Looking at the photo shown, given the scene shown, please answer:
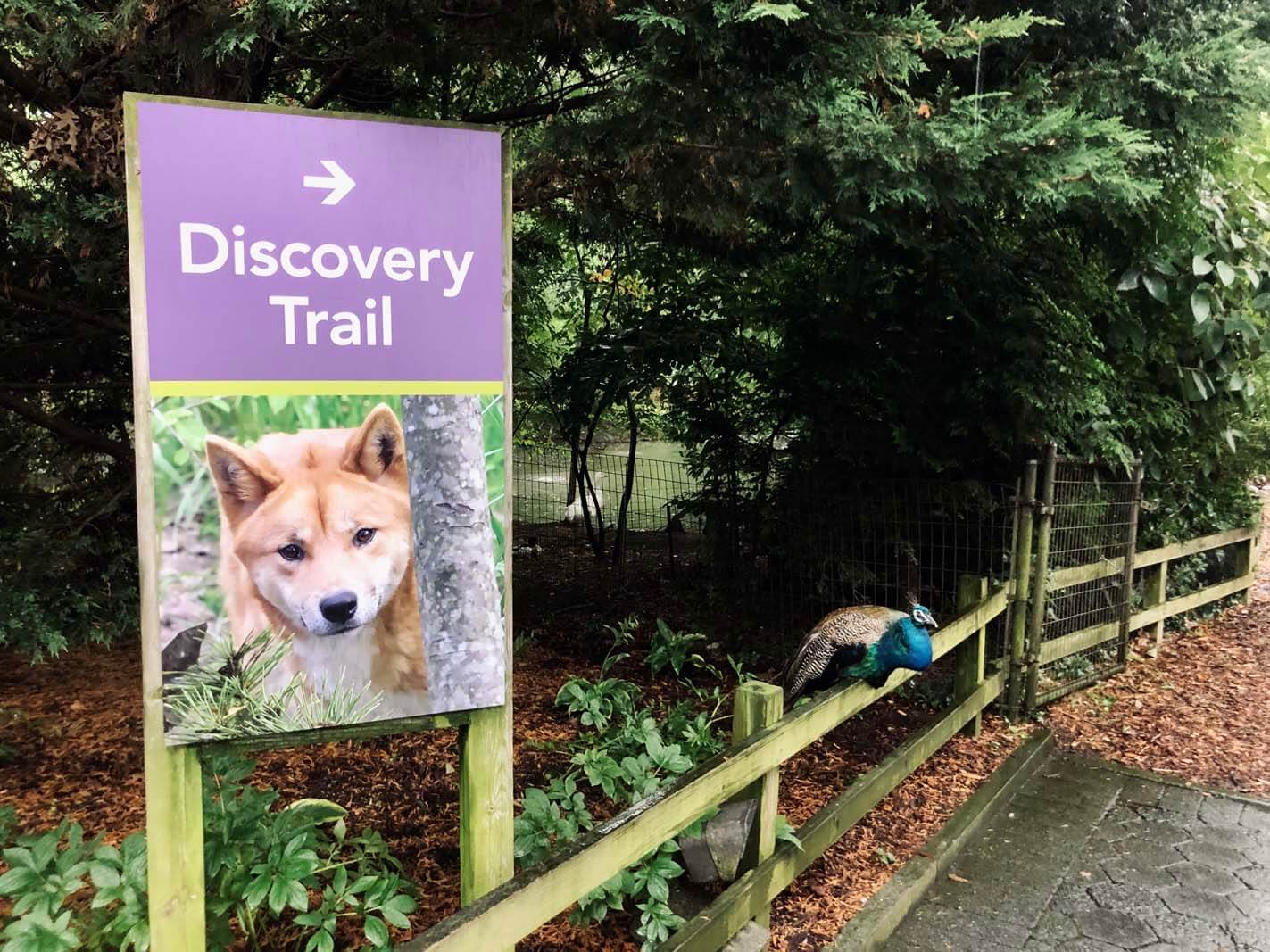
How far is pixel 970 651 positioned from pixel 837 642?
4.60ft

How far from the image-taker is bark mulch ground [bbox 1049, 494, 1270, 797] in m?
4.70

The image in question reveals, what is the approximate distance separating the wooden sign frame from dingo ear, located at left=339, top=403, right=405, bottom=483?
26cm

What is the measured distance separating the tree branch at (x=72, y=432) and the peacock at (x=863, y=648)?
3296mm

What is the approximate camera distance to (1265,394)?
671 centimetres

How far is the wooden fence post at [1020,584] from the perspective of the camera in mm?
4875

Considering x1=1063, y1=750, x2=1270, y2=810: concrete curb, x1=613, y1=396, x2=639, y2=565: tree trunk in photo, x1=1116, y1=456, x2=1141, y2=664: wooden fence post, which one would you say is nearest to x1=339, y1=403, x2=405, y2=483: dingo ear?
x1=1063, y1=750, x2=1270, y2=810: concrete curb

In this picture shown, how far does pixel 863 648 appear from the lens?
3.38m

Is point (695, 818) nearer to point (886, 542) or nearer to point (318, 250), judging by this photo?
point (318, 250)

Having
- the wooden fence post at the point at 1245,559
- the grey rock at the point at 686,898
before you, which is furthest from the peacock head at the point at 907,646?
the wooden fence post at the point at 1245,559

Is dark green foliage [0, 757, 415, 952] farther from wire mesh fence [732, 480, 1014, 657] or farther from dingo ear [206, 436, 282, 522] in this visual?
wire mesh fence [732, 480, 1014, 657]

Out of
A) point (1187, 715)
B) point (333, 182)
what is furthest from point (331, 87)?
point (1187, 715)

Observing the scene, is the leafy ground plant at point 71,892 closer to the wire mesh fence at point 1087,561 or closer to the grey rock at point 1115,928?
the grey rock at point 1115,928

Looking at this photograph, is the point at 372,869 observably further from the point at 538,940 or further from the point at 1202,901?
the point at 1202,901

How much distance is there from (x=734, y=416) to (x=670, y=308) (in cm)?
101
